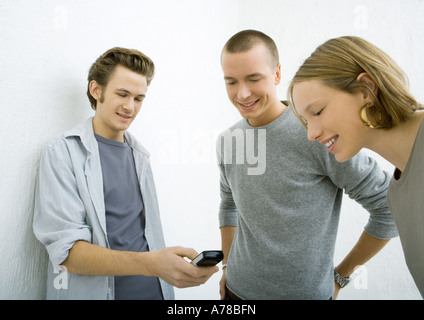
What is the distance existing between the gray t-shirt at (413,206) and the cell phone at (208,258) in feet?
1.49

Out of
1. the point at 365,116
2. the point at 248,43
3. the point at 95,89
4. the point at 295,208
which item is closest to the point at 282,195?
the point at 295,208

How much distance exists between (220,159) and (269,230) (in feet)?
1.24

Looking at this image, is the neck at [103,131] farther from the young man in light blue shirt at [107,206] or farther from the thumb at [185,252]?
the thumb at [185,252]

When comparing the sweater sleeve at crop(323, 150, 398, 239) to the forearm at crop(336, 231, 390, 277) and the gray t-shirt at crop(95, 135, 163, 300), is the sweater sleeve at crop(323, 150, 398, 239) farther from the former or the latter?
the gray t-shirt at crop(95, 135, 163, 300)

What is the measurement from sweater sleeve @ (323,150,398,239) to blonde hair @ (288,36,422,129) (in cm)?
22

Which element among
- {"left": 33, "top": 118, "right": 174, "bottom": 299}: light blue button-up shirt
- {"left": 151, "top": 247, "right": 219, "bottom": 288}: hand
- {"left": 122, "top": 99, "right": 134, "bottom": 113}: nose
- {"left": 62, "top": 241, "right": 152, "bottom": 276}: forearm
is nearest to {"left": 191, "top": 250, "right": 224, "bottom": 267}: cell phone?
{"left": 151, "top": 247, "right": 219, "bottom": 288}: hand

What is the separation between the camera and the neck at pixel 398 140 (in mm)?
733

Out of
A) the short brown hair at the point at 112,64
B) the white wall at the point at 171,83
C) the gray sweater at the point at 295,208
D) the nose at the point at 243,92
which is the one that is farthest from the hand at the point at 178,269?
the short brown hair at the point at 112,64

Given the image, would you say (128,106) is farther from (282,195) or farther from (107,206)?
(282,195)

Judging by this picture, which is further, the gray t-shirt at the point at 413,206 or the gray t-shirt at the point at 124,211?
the gray t-shirt at the point at 124,211

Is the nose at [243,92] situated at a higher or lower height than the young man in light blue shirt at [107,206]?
higher

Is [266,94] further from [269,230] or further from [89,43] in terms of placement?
[89,43]
